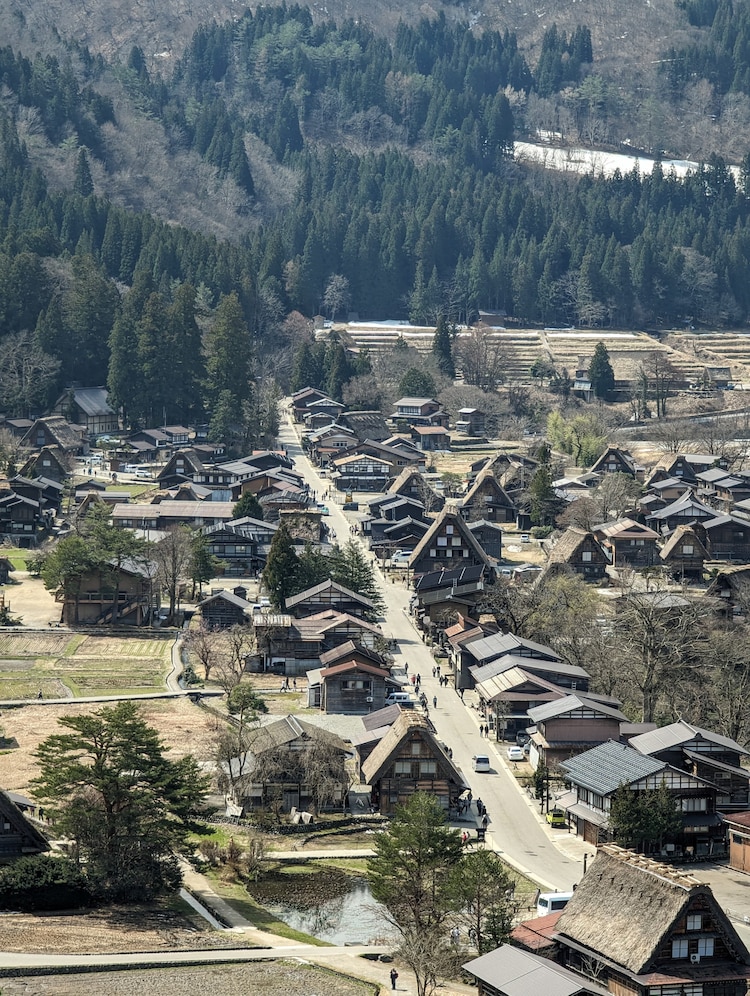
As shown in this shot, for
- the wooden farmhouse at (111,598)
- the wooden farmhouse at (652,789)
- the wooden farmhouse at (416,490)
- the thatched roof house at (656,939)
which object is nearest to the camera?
the thatched roof house at (656,939)

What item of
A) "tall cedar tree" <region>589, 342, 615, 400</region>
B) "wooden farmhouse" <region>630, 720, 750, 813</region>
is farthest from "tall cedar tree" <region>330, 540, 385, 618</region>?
"tall cedar tree" <region>589, 342, 615, 400</region>

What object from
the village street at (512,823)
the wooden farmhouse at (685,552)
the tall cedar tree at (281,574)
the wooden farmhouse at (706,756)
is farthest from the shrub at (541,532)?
the wooden farmhouse at (706,756)

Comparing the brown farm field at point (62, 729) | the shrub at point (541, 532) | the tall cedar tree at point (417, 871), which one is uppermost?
the tall cedar tree at point (417, 871)

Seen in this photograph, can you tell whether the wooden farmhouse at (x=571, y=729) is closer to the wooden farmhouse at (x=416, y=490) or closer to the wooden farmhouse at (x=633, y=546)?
the wooden farmhouse at (x=633, y=546)

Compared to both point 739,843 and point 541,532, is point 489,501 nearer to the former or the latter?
point 541,532

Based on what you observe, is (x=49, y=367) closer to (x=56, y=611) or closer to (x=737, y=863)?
(x=56, y=611)

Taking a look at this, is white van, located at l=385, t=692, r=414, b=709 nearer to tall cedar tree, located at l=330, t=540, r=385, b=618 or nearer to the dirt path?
tall cedar tree, located at l=330, t=540, r=385, b=618

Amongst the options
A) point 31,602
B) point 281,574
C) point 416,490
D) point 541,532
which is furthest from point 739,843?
point 416,490
